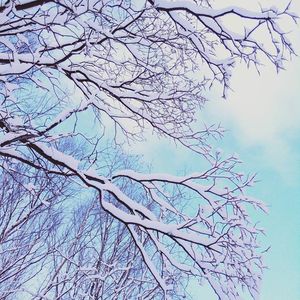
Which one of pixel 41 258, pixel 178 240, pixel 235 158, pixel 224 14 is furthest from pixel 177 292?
pixel 41 258

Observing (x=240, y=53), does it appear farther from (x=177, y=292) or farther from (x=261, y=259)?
(x=177, y=292)

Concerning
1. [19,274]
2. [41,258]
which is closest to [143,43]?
[41,258]

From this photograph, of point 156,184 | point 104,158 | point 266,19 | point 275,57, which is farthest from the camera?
point 104,158

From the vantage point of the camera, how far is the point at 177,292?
163 inches

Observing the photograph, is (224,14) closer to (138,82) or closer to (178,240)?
(138,82)

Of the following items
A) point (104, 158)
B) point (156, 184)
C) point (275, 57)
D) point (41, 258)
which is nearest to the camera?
point (275, 57)

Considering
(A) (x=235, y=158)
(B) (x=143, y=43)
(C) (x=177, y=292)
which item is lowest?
(C) (x=177, y=292)

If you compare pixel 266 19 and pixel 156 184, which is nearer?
pixel 266 19

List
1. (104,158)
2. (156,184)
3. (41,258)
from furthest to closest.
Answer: (41,258) < (104,158) < (156,184)

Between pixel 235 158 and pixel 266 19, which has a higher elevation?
pixel 266 19

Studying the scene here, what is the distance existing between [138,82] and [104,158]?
35.2 inches

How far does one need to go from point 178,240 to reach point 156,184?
2.71ft

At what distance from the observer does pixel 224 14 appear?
3633 mm

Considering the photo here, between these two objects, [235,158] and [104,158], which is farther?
[104,158]
